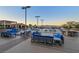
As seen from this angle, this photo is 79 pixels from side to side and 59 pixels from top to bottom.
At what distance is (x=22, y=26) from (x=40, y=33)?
1.34ft

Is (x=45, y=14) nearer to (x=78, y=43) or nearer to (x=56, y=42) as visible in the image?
(x=56, y=42)

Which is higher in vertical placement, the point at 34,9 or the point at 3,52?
the point at 34,9

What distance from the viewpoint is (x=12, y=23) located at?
4199 millimetres

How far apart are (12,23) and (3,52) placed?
2.06 feet

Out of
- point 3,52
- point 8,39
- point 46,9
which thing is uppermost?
point 46,9

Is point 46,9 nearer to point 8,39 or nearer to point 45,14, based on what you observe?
point 45,14

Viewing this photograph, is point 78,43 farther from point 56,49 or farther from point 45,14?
point 45,14

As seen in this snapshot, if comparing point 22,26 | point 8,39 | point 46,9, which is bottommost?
point 8,39

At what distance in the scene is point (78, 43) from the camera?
4074 mm

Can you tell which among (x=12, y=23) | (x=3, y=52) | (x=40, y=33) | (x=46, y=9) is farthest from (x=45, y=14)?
(x=3, y=52)
